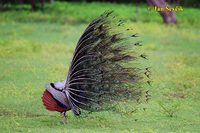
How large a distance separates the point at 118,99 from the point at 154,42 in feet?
32.5

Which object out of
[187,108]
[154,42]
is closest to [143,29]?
[154,42]

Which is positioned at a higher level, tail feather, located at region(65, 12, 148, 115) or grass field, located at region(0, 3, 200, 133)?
tail feather, located at region(65, 12, 148, 115)

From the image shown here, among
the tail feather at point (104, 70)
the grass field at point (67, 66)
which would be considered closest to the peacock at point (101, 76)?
the tail feather at point (104, 70)

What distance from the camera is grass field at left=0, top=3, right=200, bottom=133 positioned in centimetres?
960

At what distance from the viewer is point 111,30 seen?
9.27 meters

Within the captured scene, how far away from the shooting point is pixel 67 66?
49.3ft

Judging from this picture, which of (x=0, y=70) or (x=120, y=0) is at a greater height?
(x=0, y=70)

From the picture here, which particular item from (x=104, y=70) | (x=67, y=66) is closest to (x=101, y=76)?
(x=104, y=70)

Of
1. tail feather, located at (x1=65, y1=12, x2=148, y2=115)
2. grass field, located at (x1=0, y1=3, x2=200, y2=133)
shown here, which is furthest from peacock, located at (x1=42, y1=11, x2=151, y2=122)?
grass field, located at (x1=0, y1=3, x2=200, y2=133)

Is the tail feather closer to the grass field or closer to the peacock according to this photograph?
the peacock

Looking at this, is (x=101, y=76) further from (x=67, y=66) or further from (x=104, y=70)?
(x=67, y=66)

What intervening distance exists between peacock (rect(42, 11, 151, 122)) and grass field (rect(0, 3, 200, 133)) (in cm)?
38

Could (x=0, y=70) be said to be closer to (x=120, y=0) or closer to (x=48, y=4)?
(x=48, y=4)

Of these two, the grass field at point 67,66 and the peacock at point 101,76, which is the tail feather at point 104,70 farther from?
the grass field at point 67,66
